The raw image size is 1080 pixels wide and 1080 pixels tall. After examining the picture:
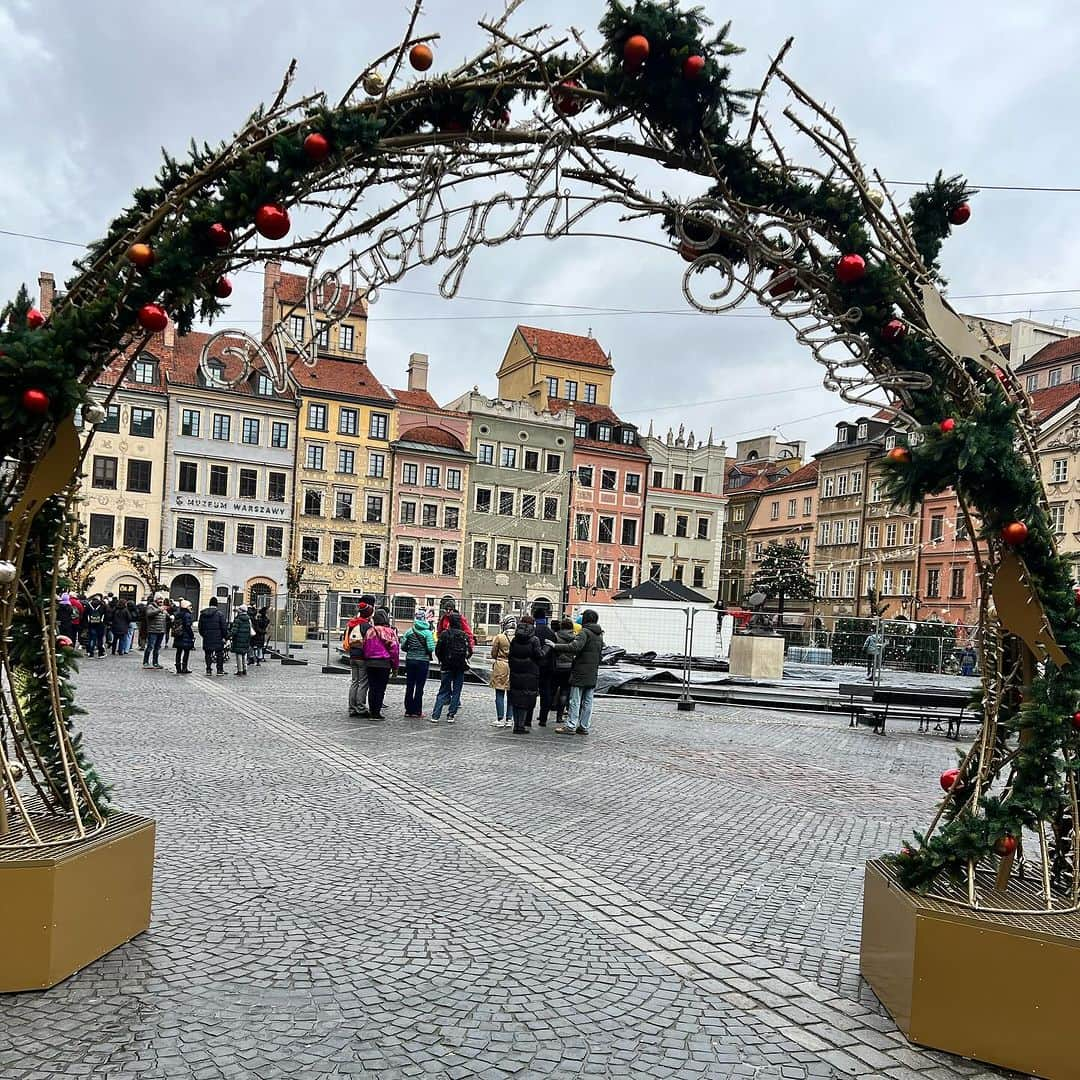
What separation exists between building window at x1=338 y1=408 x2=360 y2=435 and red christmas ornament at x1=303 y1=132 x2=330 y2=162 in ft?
163

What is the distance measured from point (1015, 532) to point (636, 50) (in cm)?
261

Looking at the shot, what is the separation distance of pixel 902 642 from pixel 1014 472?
89.1 feet

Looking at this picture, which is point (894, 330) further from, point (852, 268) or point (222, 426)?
Result: point (222, 426)

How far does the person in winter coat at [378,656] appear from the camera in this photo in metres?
14.4

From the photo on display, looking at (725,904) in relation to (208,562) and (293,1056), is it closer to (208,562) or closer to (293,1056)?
(293,1056)

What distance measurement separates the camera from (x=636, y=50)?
4223 millimetres

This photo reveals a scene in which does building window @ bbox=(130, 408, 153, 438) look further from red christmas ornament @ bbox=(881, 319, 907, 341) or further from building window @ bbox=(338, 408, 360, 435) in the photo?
red christmas ornament @ bbox=(881, 319, 907, 341)

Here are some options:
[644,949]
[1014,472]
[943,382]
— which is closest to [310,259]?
[943,382]

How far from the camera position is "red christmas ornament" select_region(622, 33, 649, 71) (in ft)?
13.8

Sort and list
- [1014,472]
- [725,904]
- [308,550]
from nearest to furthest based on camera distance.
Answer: [1014,472] < [725,904] < [308,550]

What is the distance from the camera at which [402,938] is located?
5.15 meters

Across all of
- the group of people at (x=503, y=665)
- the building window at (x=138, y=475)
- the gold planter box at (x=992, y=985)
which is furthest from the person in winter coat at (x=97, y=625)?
the gold planter box at (x=992, y=985)

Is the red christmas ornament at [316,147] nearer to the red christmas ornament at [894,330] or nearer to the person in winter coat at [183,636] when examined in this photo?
the red christmas ornament at [894,330]

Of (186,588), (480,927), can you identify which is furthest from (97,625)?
(186,588)
